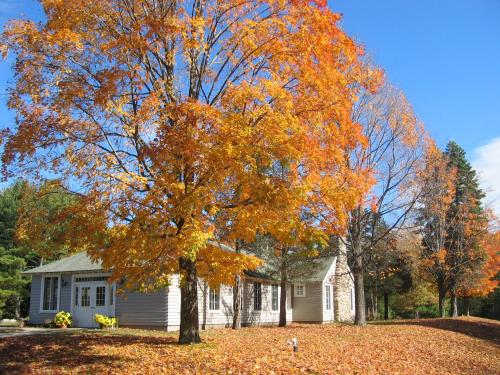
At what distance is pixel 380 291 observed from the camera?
53.0m

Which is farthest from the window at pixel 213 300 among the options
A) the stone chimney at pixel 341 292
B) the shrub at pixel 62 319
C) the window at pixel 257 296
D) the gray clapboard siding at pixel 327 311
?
the stone chimney at pixel 341 292

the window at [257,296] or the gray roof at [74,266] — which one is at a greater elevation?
the gray roof at [74,266]

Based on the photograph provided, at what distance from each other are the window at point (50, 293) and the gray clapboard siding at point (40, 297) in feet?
0.95

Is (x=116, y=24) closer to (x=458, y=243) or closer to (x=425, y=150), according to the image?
(x=425, y=150)

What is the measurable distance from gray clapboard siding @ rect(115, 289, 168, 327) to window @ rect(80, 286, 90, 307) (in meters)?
2.05

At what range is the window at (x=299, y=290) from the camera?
33.1m

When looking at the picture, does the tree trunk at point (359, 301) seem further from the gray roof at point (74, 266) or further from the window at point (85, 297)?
the window at point (85, 297)

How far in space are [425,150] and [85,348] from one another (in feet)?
60.8

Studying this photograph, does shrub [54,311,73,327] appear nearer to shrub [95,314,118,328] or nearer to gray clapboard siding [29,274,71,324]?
gray clapboard siding [29,274,71,324]

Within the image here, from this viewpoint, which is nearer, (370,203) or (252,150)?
(252,150)

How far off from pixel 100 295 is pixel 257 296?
952 cm

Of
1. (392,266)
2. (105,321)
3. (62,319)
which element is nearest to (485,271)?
(392,266)

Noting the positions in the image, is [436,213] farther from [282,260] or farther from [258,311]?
[258,311]

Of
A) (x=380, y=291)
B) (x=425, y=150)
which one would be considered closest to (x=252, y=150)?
(x=425, y=150)
